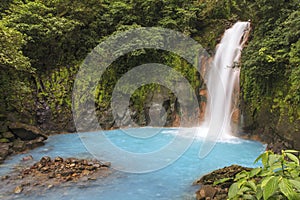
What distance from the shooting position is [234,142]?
7855 millimetres

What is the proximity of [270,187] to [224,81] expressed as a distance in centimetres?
829

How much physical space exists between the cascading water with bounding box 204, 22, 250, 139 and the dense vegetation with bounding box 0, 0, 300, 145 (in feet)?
1.79

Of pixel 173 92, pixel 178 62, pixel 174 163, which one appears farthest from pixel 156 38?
pixel 174 163

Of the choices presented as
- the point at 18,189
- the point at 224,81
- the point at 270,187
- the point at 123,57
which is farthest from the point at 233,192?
the point at 123,57

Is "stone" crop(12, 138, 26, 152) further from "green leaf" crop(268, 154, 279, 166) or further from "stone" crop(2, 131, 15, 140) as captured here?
"green leaf" crop(268, 154, 279, 166)

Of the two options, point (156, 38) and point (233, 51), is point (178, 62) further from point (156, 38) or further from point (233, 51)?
point (233, 51)

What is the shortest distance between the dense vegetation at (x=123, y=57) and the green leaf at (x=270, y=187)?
5.44 meters

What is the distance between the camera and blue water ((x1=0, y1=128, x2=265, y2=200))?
431 cm

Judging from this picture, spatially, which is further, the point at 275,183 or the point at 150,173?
the point at 150,173

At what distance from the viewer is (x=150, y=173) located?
211 inches

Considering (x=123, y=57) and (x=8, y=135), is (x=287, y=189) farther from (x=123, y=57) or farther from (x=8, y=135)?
(x=123, y=57)

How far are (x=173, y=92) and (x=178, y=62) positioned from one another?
152 centimetres

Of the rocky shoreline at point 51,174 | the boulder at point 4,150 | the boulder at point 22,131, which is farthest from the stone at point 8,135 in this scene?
the rocky shoreline at point 51,174

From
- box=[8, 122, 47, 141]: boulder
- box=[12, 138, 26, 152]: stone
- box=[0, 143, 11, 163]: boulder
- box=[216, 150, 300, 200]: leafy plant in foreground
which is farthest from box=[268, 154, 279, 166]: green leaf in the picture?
box=[8, 122, 47, 141]: boulder
